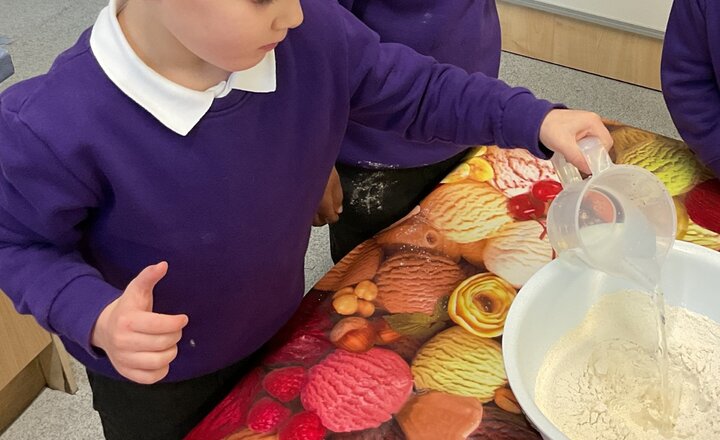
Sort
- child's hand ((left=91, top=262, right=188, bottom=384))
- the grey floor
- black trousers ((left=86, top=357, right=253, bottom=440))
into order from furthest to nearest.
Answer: the grey floor → black trousers ((left=86, top=357, right=253, bottom=440)) → child's hand ((left=91, top=262, right=188, bottom=384))

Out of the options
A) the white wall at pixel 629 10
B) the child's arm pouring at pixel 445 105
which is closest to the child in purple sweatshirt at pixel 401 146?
the child's arm pouring at pixel 445 105

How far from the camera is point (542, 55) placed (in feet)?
6.48

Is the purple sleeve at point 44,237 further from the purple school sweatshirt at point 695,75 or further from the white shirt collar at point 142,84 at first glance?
the purple school sweatshirt at point 695,75

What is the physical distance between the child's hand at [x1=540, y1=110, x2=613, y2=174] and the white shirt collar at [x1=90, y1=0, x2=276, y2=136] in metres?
0.25

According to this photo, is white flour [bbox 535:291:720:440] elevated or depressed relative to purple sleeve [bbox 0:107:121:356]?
depressed

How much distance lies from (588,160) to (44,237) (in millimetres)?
379

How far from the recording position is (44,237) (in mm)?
533

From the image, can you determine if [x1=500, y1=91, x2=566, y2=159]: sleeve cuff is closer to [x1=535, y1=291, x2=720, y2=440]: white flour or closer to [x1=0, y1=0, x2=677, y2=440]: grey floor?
[x1=535, y1=291, x2=720, y2=440]: white flour

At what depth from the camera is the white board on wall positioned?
1.74 metres

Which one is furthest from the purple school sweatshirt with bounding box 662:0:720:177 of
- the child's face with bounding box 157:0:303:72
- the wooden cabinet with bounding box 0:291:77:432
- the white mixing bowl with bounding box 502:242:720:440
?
the wooden cabinet with bounding box 0:291:77:432

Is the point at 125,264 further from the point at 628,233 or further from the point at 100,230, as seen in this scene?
the point at 628,233

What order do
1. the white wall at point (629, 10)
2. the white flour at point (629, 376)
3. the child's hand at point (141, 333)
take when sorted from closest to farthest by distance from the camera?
the child's hand at point (141, 333) < the white flour at point (629, 376) < the white wall at point (629, 10)

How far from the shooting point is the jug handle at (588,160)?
59 centimetres

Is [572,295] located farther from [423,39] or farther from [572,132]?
→ [423,39]
